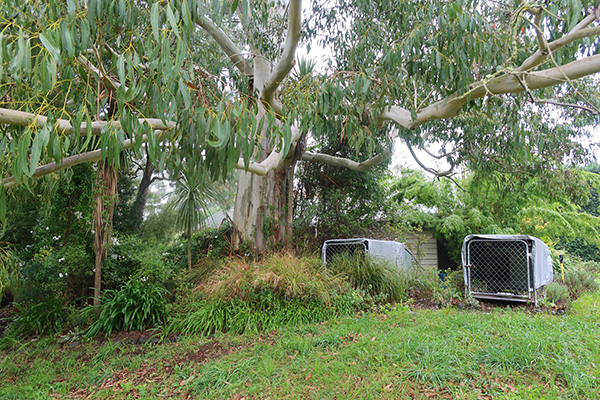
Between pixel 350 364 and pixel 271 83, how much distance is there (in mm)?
3684

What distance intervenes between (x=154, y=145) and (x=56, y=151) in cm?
60

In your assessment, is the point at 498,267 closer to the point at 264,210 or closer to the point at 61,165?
the point at 264,210

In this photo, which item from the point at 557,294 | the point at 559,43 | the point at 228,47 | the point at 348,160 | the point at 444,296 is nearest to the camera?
the point at 559,43

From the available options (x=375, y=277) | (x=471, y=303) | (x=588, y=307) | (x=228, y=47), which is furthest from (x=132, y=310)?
(x=588, y=307)

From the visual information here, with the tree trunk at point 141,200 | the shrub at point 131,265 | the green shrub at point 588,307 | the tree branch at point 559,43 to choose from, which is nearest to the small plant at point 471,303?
the green shrub at point 588,307

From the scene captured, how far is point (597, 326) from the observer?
3668 millimetres

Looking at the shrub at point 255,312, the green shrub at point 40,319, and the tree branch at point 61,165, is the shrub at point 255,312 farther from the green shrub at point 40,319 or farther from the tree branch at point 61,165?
the tree branch at point 61,165

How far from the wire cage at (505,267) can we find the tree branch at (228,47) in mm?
5351

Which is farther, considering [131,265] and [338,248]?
[338,248]

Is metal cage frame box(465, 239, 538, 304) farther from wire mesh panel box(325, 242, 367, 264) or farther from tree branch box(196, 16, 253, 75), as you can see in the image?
tree branch box(196, 16, 253, 75)

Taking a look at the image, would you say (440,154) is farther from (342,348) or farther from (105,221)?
(105,221)

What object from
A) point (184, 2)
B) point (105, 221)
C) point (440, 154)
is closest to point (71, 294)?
point (105, 221)

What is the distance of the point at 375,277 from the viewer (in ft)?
18.0

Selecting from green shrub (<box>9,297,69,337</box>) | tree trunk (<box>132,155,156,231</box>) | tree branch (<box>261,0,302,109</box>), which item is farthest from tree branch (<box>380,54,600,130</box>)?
tree trunk (<box>132,155,156,231</box>)
